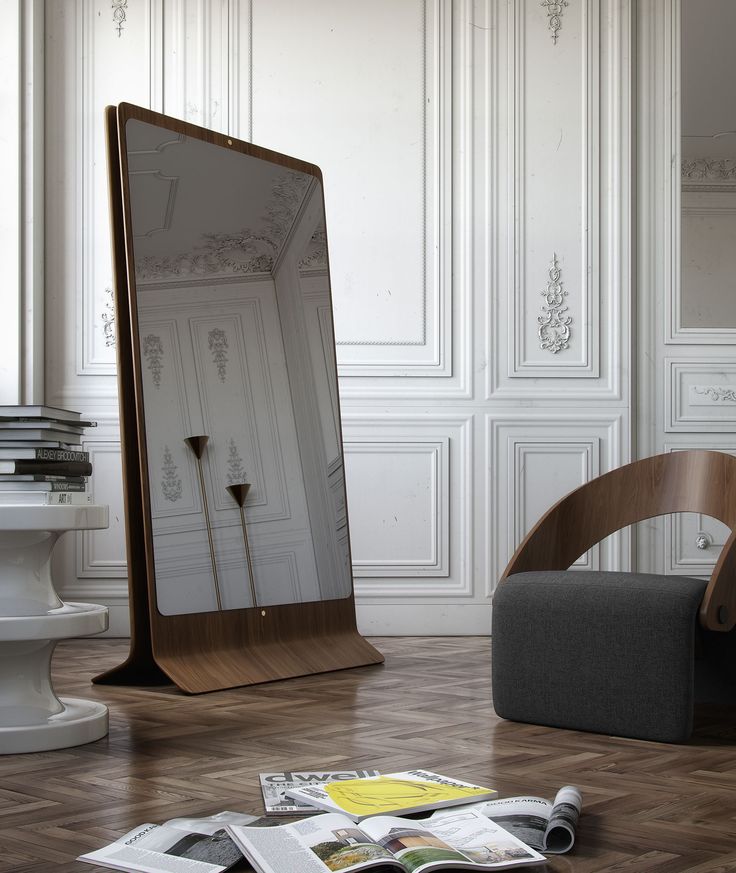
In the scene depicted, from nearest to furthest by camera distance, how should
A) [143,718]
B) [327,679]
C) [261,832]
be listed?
[261,832] → [143,718] → [327,679]

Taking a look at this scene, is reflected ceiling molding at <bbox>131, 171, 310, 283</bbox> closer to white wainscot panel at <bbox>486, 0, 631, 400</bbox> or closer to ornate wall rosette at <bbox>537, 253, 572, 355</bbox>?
white wainscot panel at <bbox>486, 0, 631, 400</bbox>

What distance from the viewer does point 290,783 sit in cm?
183

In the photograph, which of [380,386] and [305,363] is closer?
[305,363]

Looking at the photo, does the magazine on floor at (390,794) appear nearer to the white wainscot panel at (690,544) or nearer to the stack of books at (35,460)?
the stack of books at (35,460)

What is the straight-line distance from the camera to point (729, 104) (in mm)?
4512

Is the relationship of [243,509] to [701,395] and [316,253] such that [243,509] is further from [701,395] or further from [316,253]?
[701,395]

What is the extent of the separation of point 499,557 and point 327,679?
1.31 m

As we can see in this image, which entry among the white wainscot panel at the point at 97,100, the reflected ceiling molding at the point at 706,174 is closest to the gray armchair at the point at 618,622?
the reflected ceiling molding at the point at 706,174

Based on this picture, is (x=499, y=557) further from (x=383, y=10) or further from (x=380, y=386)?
(x=383, y=10)

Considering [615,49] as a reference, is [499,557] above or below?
below

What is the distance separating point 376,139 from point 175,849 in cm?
343

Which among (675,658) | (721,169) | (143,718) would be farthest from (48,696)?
(721,169)

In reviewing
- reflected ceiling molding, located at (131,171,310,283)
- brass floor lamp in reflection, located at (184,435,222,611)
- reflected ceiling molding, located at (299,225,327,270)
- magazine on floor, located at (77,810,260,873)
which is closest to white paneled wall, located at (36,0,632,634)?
reflected ceiling molding, located at (299,225,327,270)

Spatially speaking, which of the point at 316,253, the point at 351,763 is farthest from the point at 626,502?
the point at 316,253
